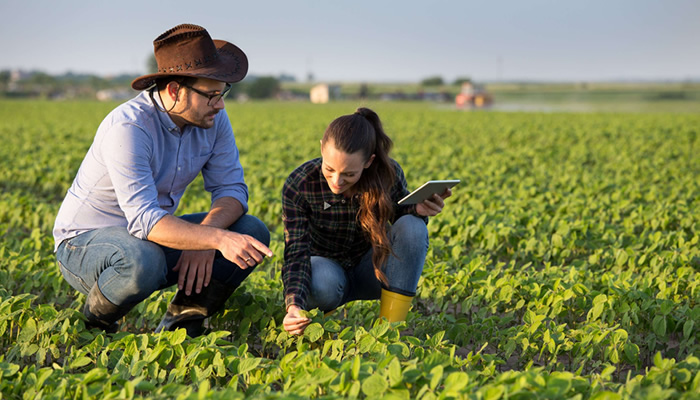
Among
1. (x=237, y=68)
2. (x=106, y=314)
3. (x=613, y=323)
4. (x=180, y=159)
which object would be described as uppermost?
(x=237, y=68)

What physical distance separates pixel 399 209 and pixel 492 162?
23.8 feet

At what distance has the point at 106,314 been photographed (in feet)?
9.80

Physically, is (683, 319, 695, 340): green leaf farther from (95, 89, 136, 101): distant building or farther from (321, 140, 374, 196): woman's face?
(95, 89, 136, 101): distant building

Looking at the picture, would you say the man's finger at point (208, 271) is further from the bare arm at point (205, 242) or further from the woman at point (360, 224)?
the woman at point (360, 224)

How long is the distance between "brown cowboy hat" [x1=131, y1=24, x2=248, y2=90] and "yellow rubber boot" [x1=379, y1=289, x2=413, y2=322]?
1214 mm

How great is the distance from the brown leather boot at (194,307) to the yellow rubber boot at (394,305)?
758mm

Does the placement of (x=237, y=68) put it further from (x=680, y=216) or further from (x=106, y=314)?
(x=680, y=216)

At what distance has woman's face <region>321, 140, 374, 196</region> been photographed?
279cm

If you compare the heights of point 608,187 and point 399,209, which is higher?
point 399,209

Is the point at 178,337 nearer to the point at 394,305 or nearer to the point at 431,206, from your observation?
the point at 394,305

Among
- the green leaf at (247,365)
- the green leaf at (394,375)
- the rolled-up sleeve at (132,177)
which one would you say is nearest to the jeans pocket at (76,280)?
the rolled-up sleeve at (132,177)

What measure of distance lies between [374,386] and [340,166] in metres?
1.02

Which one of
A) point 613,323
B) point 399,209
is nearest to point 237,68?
point 399,209

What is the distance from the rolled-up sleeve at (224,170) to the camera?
11.0 ft
